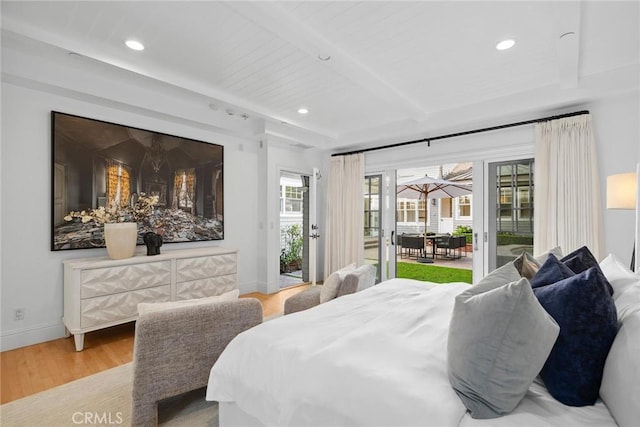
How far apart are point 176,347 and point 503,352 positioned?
5.39 ft

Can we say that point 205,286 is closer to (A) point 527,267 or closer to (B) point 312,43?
(B) point 312,43

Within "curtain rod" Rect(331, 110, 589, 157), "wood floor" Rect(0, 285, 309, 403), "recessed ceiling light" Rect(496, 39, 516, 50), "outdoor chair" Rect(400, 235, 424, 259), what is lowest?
"wood floor" Rect(0, 285, 309, 403)

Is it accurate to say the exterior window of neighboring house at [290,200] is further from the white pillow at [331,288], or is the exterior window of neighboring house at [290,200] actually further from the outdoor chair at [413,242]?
the white pillow at [331,288]

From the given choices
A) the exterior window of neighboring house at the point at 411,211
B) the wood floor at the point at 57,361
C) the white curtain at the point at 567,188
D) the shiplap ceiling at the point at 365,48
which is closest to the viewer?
the shiplap ceiling at the point at 365,48

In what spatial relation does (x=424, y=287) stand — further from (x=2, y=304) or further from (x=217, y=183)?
(x=2, y=304)

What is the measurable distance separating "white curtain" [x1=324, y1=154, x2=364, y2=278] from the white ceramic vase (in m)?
3.16

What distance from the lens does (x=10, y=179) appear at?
2.78 meters

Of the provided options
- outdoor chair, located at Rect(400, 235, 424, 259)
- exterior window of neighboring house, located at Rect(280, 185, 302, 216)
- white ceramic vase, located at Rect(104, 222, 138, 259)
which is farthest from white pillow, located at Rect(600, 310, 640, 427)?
outdoor chair, located at Rect(400, 235, 424, 259)

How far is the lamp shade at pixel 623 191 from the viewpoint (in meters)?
2.37

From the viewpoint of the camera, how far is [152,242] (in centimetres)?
341

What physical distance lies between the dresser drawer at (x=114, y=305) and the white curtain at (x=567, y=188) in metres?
4.36

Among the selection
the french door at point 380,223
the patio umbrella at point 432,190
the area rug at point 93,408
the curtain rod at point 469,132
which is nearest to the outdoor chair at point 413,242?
the patio umbrella at point 432,190

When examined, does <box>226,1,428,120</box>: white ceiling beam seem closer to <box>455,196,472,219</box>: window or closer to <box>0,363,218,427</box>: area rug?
<box>0,363,218,427</box>: area rug

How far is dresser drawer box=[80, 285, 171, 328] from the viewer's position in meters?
2.79
